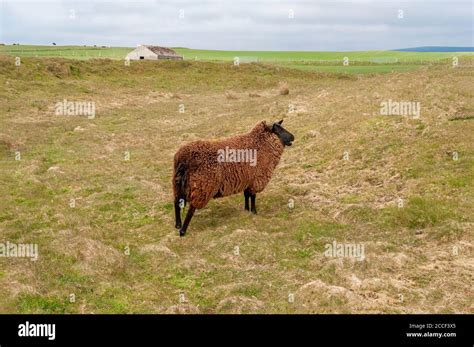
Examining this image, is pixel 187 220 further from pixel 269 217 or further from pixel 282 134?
pixel 282 134

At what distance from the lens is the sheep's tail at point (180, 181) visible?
12.8 m

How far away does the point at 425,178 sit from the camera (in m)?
14.6

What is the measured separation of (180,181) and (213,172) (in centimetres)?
102

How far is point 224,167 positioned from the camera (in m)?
13.1

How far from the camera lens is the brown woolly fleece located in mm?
12648

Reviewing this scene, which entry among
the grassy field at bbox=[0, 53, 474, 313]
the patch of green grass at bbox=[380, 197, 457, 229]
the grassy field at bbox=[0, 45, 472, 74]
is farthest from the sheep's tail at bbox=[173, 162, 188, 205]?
the grassy field at bbox=[0, 45, 472, 74]

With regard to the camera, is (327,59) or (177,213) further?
(327,59)

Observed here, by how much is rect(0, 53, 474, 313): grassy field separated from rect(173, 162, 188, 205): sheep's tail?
106 centimetres

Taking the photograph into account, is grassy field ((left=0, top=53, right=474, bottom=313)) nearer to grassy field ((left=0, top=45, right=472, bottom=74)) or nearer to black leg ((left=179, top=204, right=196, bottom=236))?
black leg ((left=179, top=204, right=196, bottom=236))

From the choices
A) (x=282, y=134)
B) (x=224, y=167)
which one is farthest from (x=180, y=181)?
(x=282, y=134)

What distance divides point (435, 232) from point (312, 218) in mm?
3391

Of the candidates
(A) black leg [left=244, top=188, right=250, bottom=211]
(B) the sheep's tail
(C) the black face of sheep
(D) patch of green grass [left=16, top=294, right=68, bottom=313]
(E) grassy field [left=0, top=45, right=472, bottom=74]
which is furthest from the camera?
(E) grassy field [left=0, top=45, right=472, bottom=74]
